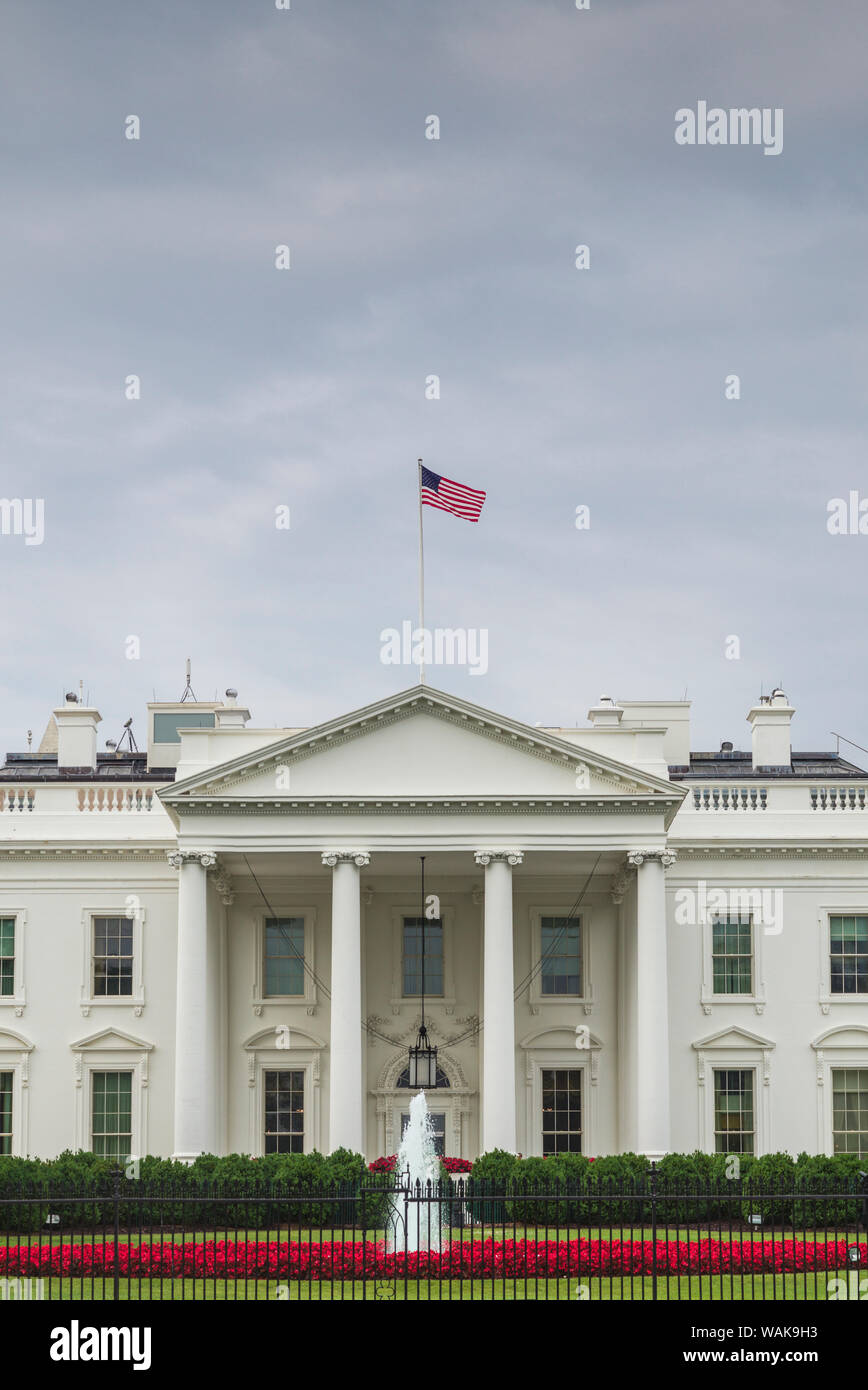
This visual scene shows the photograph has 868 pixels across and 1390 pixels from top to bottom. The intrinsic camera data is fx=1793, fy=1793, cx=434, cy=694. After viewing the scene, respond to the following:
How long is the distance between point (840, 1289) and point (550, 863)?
18.8 metres

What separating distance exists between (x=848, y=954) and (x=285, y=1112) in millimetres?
14583

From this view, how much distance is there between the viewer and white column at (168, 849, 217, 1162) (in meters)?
39.3

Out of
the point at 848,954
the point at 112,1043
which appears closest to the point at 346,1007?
the point at 112,1043

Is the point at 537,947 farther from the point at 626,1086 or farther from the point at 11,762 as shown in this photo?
the point at 11,762

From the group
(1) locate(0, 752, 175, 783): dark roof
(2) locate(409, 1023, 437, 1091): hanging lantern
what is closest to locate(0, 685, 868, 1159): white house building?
(1) locate(0, 752, 175, 783): dark roof

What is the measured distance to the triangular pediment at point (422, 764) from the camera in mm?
40438

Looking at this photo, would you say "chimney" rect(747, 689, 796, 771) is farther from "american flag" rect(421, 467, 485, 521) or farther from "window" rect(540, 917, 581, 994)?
"american flag" rect(421, 467, 485, 521)

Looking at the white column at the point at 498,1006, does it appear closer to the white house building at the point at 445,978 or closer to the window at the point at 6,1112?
the white house building at the point at 445,978

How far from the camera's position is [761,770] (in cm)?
5266

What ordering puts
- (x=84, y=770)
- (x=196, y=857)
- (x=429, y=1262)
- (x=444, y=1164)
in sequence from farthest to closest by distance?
1. (x=84, y=770)
2. (x=444, y=1164)
3. (x=196, y=857)
4. (x=429, y=1262)

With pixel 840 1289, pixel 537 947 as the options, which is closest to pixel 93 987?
pixel 537 947

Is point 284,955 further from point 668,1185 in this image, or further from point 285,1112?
point 668,1185

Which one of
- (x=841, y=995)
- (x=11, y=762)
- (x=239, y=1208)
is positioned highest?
(x=11, y=762)

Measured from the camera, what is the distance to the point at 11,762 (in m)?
54.1
